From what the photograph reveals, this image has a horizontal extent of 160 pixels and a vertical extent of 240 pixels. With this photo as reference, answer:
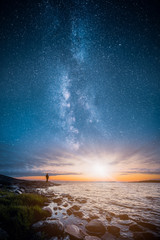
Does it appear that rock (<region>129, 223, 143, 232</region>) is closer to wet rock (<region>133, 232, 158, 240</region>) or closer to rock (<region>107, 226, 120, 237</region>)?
wet rock (<region>133, 232, 158, 240</region>)

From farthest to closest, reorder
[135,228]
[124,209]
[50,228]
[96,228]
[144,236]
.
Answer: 1. [124,209]
2. [135,228]
3. [96,228]
4. [144,236]
5. [50,228]

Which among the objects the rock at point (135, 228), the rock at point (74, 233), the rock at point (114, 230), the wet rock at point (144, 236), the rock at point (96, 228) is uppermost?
the rock at point (74, 233)

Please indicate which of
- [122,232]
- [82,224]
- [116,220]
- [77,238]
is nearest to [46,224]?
[77,238]

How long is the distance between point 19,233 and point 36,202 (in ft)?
20.9

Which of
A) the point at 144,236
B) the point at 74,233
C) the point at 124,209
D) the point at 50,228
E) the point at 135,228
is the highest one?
the point at 50,228

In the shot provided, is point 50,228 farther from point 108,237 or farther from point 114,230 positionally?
point 114,230

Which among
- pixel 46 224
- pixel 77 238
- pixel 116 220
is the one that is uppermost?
pixel 46 224

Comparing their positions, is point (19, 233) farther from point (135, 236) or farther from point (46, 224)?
point (135, 236)

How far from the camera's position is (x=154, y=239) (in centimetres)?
514

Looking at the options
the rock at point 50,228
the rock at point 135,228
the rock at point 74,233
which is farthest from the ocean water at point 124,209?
the rock at point 50,228

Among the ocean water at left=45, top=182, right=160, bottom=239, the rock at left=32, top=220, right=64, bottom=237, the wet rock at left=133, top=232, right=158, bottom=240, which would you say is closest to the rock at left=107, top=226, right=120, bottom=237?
the ocean water at left=45, top=182, right=160, bottom=239

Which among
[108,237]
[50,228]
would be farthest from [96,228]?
[50,228]

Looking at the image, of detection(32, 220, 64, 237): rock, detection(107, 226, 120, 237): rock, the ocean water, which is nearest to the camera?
detection(32, 220, 64, 237): rock

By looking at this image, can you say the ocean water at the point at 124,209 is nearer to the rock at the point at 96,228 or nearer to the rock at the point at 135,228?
the rock at the point at 135,228
